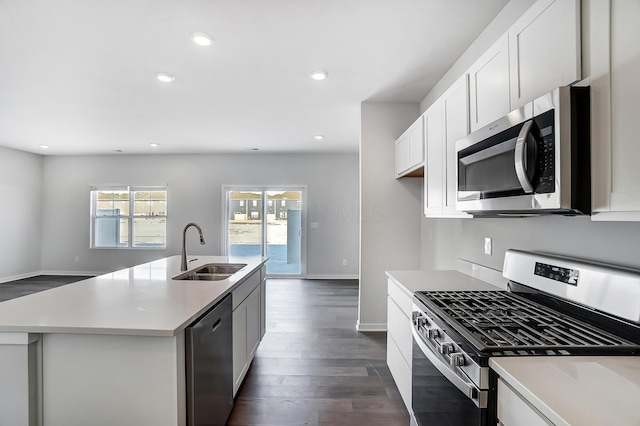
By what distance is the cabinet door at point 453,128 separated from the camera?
5.93 ft

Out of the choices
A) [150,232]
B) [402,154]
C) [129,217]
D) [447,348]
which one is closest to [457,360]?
[447,348]

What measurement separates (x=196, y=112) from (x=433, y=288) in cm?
348

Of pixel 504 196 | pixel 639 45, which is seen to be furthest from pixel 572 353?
pixel 639 45

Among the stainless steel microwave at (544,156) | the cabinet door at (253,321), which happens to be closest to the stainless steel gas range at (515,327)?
the stainless steel microwave at (544,156)

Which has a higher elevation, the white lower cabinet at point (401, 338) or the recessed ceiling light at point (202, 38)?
the recessed ceiling light at point (202, 38)

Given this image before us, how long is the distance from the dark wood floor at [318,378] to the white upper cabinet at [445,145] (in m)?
1.41

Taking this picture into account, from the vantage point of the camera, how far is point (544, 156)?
108cm

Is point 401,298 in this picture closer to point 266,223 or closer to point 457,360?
point 457,360

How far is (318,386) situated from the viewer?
7.74 ft

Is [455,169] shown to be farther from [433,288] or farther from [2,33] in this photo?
[2,33]

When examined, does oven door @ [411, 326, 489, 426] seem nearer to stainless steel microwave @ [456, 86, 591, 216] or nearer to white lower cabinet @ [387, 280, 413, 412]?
white lower cabinet @ [387, 280, 413, 412]

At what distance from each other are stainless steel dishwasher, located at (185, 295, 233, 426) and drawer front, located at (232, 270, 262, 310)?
0.16m

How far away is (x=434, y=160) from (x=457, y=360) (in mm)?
1577

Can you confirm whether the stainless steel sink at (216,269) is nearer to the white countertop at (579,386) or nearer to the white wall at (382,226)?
the white wall at (382,226)
